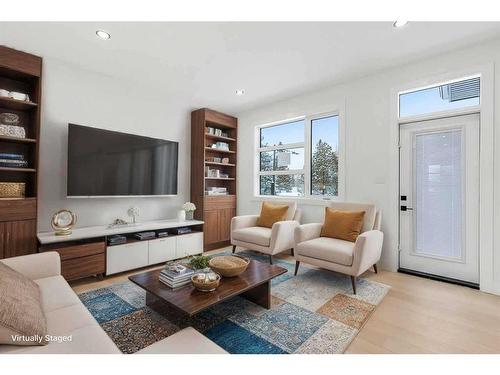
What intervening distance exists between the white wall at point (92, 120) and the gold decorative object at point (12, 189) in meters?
0.26

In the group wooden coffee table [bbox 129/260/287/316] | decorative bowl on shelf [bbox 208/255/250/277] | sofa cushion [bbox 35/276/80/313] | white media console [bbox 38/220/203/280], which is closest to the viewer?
sofa cushion [bbox 35/276/80/313]

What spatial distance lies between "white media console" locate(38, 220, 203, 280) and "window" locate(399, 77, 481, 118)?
3.38m

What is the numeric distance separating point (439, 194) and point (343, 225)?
1.14 meters

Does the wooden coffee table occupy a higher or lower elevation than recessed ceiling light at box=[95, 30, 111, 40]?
lower

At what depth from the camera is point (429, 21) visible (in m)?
2.19

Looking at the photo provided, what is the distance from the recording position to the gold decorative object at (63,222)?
2682 mm

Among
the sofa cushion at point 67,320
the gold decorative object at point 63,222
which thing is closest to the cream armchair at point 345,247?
the sofa cushion at point 67,320

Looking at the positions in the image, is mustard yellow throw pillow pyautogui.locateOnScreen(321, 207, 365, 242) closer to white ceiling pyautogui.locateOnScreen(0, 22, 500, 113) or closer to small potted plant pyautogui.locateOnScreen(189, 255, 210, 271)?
small potted plant pyautogui.locateOnScreen(189, 255, 210, 271)

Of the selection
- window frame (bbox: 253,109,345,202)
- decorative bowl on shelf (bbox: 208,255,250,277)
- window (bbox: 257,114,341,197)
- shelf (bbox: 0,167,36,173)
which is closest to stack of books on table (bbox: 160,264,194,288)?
decorative bowl on shelf (bbox: 208,255,250,277)

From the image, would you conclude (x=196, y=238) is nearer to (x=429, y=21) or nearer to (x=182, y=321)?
(x=182, y=321)

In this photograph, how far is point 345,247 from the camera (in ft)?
8.61

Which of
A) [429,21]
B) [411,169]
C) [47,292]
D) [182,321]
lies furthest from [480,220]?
[47,292]

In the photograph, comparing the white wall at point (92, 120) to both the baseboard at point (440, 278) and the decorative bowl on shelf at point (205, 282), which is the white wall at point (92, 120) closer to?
the decorative bowl on shelf at point (205, 282)

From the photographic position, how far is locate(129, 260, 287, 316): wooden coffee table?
160cm
